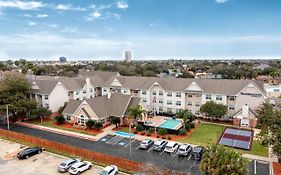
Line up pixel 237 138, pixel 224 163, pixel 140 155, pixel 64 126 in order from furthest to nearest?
1. pixel 64 126
2. pixel 237 138
3. pixel 140 155
4. pixel 224 163

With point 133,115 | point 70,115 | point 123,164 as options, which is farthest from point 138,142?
point 70,115

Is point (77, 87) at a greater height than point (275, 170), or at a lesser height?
greater

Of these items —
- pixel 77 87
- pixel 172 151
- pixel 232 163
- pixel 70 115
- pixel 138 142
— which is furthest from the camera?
pixel 77 87

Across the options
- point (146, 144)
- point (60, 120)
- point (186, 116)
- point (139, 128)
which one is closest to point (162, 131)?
point (139, 128)

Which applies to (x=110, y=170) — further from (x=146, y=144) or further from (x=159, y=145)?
(x=159, y=145)

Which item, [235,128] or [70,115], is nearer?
Result: [235,128]

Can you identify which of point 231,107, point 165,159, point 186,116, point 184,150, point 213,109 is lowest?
point 165,159

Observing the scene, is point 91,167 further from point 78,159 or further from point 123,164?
point 123,164
